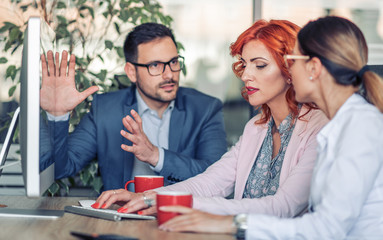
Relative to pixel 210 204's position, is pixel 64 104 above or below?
above

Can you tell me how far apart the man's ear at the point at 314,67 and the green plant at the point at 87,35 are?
187 centimetres

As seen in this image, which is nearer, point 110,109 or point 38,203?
point 38,203

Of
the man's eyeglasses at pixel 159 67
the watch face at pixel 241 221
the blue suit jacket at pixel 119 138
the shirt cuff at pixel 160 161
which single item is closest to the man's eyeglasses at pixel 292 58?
the watch face at pixel 241 221

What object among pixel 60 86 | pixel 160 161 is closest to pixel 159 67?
pixel 160 161

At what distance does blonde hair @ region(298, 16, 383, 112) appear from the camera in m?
1.42

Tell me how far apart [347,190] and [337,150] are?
0.40 ft

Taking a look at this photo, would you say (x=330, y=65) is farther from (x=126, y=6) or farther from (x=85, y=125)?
(x=126, y=6)

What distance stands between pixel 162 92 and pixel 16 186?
59.8 inches

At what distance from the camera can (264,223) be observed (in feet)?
4.27

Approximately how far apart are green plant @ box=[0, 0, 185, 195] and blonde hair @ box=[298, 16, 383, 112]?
1919 millimetres

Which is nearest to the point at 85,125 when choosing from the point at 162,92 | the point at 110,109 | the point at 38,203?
the point at 110,109

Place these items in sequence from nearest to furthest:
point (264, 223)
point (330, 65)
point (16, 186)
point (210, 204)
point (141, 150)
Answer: point (264, 223)
point (330, 65)
point (210, 204)
point (141, 150)
point (16, 186)

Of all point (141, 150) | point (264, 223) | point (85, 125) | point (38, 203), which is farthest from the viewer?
point (85, 125)

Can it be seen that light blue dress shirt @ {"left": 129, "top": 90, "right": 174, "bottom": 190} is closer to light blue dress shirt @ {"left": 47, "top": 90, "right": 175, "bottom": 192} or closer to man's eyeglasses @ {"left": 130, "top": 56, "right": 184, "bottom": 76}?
light blue dress shirt @ {"left": 47, "top": 90, "right": 175, "bottom": 192}
